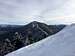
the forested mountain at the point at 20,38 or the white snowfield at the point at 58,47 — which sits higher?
the white snowfield at the point at 58,47

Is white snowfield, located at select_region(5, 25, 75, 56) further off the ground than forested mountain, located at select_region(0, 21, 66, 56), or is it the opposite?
white snowfield, located at select_region(5, 25, 75, 56)

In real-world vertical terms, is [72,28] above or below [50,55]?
above

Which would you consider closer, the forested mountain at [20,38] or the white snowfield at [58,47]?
the white snowfield at [58,47]

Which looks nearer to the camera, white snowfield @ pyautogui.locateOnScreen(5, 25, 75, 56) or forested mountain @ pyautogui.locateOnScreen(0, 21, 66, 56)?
white snowfield @ pyautogui.locateOnScreen(5, 25, 75, 56)

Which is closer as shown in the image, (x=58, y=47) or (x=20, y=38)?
(x=58, y=47)

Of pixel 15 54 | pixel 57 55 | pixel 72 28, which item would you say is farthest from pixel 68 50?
pixel 15 54

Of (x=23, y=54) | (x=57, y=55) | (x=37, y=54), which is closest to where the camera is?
(x=57, y=55)

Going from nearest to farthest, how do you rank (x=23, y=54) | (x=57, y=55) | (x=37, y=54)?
1. (x=57, y=55)
2. (x=37, y=54)
3. (x=23, y=54)

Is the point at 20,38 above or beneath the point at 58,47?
beneath

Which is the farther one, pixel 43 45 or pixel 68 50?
pixel 43 45

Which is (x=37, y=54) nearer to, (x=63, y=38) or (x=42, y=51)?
(x=42, y=51)
